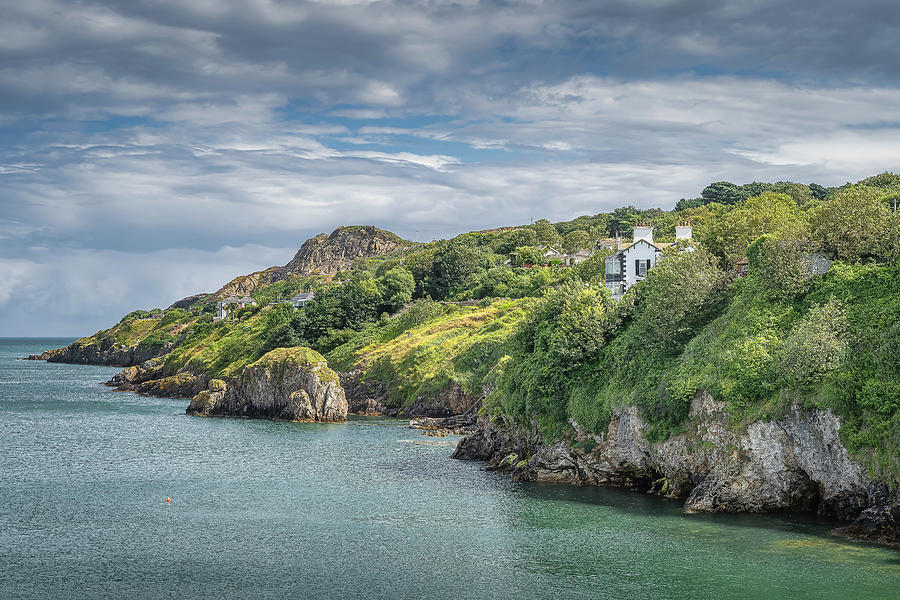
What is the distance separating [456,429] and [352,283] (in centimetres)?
6851

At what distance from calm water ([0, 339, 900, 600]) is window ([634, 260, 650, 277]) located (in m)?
30.6

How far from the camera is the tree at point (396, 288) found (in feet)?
524

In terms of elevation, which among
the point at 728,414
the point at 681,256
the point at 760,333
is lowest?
the point at 728,414

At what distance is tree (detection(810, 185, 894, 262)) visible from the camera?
193ft

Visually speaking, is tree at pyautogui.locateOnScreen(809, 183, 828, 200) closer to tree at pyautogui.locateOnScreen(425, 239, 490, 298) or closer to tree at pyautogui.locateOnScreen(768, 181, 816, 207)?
tree at pyautogui.locateOnScreen(768, 181, 816, 207)

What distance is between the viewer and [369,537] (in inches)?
1877

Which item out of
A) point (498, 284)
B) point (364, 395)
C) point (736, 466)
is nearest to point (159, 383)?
point (364, 395)

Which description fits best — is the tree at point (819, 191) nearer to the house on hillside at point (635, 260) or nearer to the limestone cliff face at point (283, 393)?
the house on hillside at point (635, 260)

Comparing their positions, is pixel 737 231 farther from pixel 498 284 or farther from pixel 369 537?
pixel 498 284

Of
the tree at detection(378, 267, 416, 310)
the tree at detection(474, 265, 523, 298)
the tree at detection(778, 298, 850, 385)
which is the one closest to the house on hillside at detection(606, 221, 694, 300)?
the tree at detection(778, 298, 850, 385)

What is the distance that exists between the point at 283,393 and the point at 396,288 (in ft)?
189

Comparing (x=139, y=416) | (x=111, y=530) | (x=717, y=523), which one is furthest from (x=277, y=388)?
(x=717, y=523)

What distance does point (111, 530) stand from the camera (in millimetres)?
49531

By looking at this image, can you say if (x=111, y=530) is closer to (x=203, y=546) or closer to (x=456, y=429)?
(x=203, y=546)
